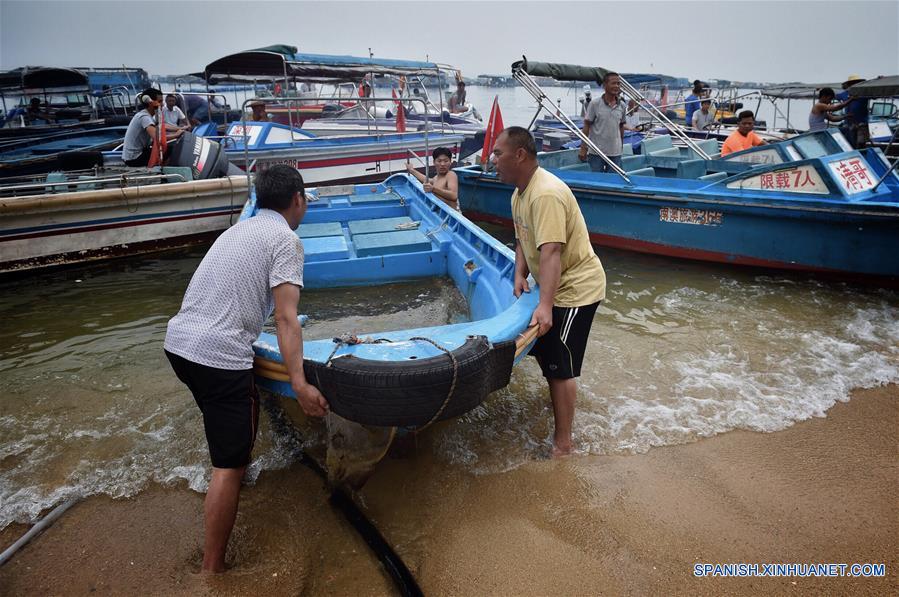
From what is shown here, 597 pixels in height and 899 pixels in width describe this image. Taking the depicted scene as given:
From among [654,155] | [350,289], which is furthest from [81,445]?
[654,155]

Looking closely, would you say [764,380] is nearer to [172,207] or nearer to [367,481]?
[367,481]

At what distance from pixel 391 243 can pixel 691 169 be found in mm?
5173

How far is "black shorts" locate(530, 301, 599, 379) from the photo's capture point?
3061 mm

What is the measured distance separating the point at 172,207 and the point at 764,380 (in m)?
7.62

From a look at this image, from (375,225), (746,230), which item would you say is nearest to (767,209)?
(746,230)

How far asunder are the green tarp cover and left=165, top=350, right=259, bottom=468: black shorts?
6.35m

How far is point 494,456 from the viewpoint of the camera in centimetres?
345

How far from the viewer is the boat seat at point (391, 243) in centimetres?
530

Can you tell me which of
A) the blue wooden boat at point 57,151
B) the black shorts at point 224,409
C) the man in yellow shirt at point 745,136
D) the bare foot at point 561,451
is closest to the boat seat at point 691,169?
the man in yellow shirt at point 745,136

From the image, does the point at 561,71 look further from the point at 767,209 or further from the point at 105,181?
the point at 105,181

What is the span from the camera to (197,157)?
27.3 ft

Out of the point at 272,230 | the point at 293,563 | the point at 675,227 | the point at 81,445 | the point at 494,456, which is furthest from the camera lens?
the point at 675,227

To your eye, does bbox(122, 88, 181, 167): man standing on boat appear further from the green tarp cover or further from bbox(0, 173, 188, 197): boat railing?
the green tarp cover

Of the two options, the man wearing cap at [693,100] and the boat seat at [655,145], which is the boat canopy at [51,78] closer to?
the boat seat at [655,145]
